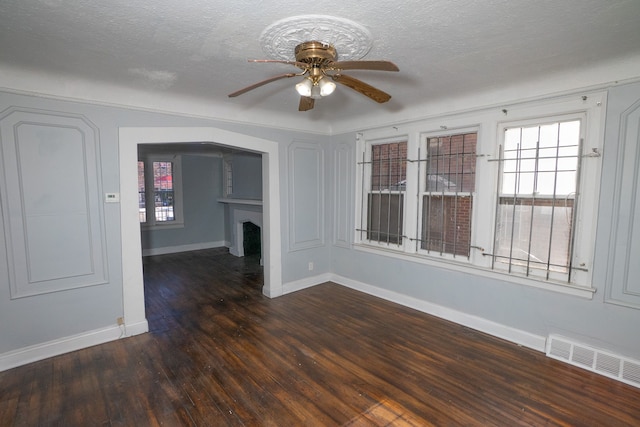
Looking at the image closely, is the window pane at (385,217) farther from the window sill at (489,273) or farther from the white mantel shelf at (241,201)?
the white mantel shelf at (241,201)

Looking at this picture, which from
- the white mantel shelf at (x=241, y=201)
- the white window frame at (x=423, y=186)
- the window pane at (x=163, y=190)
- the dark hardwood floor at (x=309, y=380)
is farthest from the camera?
the window pane at (x=163, y=190)

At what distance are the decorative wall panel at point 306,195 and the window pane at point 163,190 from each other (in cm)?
425

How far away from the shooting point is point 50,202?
2709 mm

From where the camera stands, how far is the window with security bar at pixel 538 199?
272 cm

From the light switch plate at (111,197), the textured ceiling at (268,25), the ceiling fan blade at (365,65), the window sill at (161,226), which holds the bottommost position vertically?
the window sill at (161,226)

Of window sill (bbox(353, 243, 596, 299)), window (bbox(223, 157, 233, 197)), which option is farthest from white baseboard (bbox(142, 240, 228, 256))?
window sill (bbox(353, 243, 596, 299))

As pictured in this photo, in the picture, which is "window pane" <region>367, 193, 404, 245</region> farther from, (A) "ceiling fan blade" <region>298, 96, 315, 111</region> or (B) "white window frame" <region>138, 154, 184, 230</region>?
(B) "white window frame" <region>138, 154, 184, 230</region>

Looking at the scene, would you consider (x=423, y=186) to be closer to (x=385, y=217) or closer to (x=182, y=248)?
(x=385, y=217)

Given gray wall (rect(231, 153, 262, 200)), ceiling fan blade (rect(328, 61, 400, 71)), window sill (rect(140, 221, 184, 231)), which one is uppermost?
ceiling fan blade (rect(328, 61, 400, 71))

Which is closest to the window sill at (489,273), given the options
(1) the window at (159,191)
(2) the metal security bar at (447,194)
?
(2) the metal security bar at (447,194)

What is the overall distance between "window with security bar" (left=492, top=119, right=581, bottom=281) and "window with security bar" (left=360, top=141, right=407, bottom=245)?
118 cm

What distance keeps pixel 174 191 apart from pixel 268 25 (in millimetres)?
6333

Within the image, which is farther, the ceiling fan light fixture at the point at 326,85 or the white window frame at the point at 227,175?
the white window frame at the point at 227,175

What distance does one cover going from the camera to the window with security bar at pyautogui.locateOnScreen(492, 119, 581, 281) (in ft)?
8.91
